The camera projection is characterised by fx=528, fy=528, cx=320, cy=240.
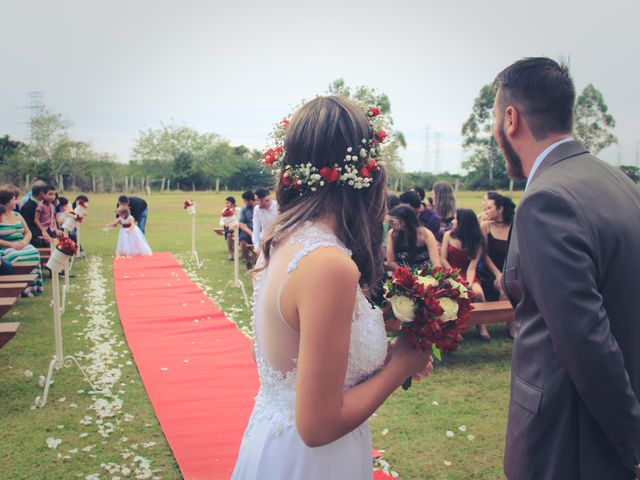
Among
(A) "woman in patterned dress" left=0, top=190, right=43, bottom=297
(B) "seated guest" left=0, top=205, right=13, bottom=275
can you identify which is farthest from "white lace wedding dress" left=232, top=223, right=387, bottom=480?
(A) "woman in patterned dress" left=0, top=190, right=43, bottom=297

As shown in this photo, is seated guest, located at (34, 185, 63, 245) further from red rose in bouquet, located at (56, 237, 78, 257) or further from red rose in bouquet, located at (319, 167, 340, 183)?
red rose in bouquet, located at (319, 167, 340, 183)

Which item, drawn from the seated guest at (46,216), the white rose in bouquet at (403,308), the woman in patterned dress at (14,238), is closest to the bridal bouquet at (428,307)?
the white rose in bouquet at (403,308)

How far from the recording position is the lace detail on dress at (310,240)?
1.64 m

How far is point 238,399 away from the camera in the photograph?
5.26m

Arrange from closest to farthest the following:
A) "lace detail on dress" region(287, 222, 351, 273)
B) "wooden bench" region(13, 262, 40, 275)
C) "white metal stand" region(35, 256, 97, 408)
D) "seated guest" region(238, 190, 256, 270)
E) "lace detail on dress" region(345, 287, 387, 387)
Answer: "lace detail on dress" region(287, 222, 351, 273) → "lace detail on dress" region(345, 287, 387, 387) → "white metal stand" region(35, 256, 97, 408) → "wooden bench" region(13, 262, 40, 275) → "seated guest" region(238, 190, 256, 270)

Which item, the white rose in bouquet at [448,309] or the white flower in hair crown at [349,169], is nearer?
the white flower in hair crown at [349,169]

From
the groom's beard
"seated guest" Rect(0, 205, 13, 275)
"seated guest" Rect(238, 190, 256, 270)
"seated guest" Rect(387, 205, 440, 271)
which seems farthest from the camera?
"seated guest" Rect(238, 190, 256, 270)

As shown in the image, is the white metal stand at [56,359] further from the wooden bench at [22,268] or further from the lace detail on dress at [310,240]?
the lace detail on dress at [310,240]

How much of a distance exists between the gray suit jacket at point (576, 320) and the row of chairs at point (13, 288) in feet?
Answer: 15.9

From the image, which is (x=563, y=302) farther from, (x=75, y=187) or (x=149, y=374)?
(x=75, y=187)

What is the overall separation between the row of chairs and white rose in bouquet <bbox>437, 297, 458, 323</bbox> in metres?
4.64

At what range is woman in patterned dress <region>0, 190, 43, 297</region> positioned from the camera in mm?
9711

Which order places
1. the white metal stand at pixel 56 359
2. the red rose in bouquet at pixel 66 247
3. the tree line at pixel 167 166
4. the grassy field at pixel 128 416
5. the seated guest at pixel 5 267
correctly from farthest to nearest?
the tree line at pixel 167 166 → the seated guest at pixel 5 267 → the red rose in bouquet at pixel 66 247 → the white metal stand at pixel 56 359 → the grassy field at pixel 128 416

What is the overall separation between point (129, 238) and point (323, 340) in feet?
49.4
